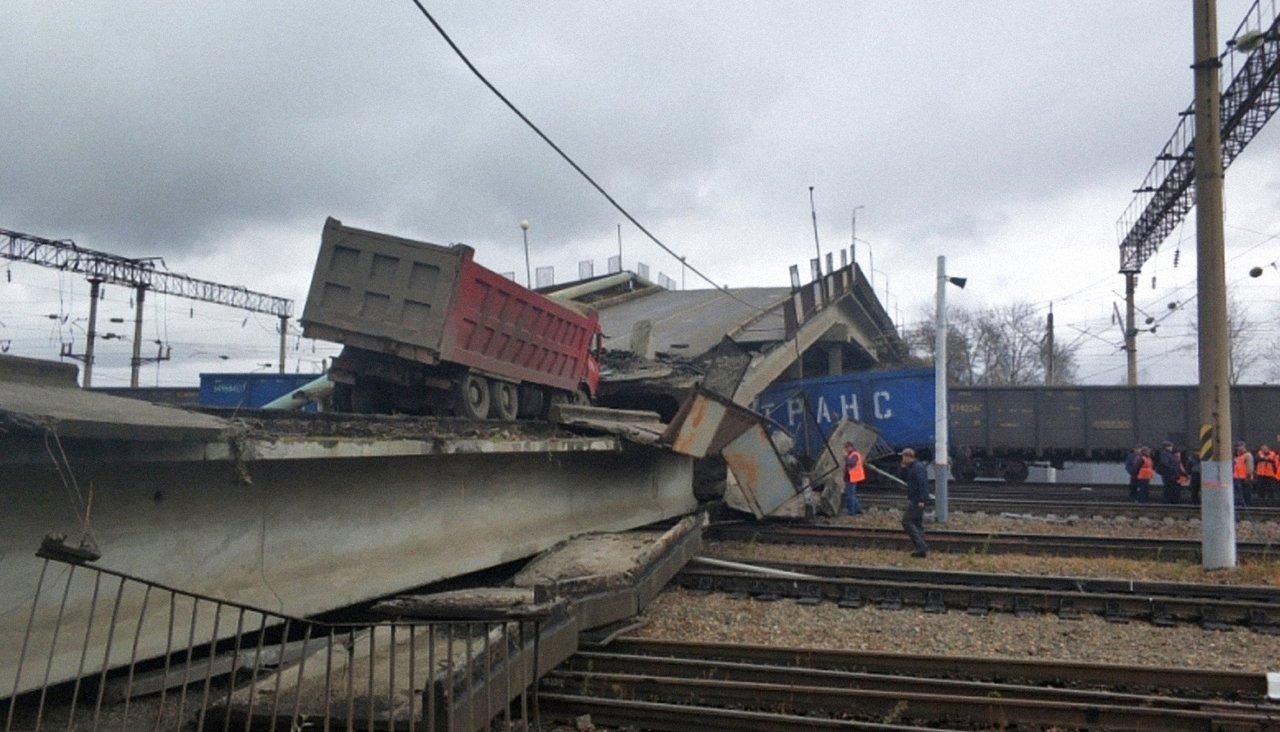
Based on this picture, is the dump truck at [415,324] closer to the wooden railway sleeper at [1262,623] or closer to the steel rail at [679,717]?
the steel rail at [679,717]

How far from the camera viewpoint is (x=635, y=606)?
8211 mm

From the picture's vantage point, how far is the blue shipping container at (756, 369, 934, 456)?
24203 millimetres

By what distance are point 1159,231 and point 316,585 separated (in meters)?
29.9

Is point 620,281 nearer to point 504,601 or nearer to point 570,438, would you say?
point 570,438

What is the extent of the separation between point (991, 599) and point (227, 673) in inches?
280

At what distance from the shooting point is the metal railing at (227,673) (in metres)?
4.70

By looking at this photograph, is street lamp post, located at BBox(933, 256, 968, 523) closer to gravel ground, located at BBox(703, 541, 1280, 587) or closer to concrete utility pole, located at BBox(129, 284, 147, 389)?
gravel ground, located at BBox(703, 541, 1280, 587)

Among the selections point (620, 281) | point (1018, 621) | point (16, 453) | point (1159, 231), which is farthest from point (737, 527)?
point (620, 281)

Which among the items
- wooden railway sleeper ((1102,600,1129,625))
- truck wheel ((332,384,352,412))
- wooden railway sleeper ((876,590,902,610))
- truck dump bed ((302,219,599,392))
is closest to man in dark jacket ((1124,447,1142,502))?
wooden railway sleeper ((1102,600,1129,625))

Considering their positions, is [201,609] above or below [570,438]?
below

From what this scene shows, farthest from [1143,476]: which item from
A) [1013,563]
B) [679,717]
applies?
[679,717]

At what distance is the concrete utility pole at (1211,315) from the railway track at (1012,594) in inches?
76.4

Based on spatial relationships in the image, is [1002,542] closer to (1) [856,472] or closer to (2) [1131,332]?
(1) [856,472]

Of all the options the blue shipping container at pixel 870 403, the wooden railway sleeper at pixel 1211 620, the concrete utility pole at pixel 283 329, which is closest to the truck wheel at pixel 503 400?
the wooden railway sleeper at pixel 1211 620
